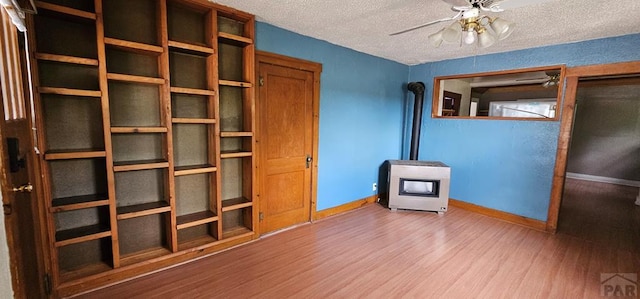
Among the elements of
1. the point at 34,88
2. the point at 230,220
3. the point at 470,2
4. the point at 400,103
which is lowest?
the point at 230,220

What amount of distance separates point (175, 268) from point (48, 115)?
1520mm

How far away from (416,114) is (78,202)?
166 inches

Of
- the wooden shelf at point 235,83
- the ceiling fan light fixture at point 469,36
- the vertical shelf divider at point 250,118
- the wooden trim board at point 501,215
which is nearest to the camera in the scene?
the ceiling fan light fixture at point 469,36

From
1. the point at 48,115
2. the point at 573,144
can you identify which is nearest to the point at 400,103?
the point at 48,115

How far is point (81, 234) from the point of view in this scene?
193cm

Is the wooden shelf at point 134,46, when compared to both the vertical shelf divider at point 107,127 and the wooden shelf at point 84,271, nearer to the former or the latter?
the vertical shelf divider at point 107,127

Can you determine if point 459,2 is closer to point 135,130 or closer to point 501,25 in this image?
point 501,25

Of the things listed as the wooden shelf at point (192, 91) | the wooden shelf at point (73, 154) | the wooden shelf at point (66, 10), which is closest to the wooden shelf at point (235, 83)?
the wooden shelf at point (192, 91)

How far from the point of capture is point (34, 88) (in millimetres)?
1643

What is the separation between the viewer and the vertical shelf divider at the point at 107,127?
1.79 m

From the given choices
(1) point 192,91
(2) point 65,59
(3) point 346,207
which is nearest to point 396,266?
(3) point 346,207

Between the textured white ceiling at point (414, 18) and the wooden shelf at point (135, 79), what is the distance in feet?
2.84

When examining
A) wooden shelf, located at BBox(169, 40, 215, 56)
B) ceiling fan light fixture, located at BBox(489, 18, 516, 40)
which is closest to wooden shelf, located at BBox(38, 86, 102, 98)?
wooden shelf, located at BBox(169, 40, 215, 56)

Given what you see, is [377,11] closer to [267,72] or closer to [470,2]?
[470,2]
